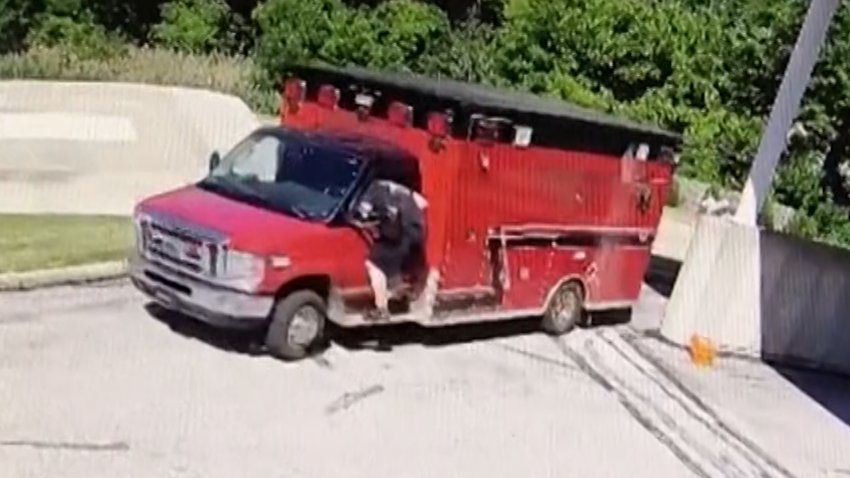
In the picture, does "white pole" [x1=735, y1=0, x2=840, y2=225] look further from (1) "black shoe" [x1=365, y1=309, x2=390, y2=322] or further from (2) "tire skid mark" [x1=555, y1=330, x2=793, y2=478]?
(1) "black shoe" [x1=365, y1=309, x2=390, y2=322]

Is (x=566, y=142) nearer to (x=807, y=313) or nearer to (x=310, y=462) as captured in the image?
(x=807, y=313)

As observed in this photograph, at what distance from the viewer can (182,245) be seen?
48.4 ft

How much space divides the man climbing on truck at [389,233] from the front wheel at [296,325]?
59 centimetres

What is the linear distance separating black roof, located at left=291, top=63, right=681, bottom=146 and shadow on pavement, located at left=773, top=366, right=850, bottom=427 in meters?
2.66

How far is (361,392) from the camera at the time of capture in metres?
14.3

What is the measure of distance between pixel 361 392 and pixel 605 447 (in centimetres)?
195

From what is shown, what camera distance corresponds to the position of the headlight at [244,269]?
14391 mm

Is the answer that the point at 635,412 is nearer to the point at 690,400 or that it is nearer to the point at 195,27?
the point at 690,400

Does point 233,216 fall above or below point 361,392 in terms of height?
above

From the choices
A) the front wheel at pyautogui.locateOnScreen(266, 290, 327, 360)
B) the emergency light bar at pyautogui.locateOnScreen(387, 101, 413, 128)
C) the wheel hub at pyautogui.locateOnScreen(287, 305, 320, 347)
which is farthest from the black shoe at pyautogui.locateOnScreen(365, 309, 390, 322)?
the emergency light bar at pyautogui.locateOnScreen(387, 101, 413, 128)

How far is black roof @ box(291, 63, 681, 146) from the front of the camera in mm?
16078

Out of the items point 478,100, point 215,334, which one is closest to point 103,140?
point 478,100

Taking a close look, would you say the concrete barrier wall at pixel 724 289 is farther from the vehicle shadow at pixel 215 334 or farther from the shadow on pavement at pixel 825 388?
the vehicle shadow at pixel 215 334

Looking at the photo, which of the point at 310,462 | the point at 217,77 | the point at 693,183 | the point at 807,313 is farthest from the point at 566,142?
the point at 217,77
